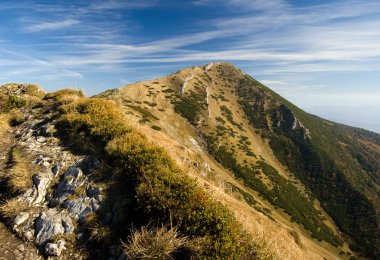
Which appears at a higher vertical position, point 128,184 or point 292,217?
point 128,184

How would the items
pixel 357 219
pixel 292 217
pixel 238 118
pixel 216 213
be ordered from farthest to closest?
pixel 238 118 → pixel 357 219 → pixel 292 217 → pixel 216 213

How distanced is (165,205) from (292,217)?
10008 centimetres

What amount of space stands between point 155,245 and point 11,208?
628cm

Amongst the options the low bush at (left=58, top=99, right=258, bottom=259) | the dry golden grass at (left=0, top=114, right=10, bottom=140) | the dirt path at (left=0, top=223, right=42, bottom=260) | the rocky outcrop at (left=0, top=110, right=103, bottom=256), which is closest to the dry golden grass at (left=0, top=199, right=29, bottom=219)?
the rocky outcrop at (left=0, top=110, right=103, bottom=256)

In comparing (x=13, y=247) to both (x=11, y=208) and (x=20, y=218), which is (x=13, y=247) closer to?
(x=20, y=218)

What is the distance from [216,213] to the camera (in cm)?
927

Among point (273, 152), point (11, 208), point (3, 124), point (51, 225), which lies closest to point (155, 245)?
point (51, 225)

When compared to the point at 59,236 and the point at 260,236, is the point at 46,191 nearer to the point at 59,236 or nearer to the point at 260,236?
the point at 59,236

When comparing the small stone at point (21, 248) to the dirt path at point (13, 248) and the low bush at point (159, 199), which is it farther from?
the low bush at point (159, 199)

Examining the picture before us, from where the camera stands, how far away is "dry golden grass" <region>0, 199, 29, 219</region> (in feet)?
32.8

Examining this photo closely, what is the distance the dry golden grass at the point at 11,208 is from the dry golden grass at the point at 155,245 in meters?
4.91

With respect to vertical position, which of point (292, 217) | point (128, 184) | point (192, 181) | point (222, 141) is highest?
point (192, 181)

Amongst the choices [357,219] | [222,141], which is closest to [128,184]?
[222,141]

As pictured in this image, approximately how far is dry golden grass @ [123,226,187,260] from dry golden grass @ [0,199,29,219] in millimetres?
4914
